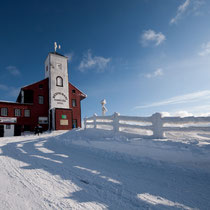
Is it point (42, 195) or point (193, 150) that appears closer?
point (42, 195)

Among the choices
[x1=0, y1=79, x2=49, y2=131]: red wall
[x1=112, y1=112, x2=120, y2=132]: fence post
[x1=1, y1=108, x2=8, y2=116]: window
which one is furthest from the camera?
[x1=0, y1=79, x2=49, y2=131]: red wall

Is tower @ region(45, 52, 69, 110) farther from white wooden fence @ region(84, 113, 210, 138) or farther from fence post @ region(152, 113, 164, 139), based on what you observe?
fence post @ region(152, 113, 164, 139)

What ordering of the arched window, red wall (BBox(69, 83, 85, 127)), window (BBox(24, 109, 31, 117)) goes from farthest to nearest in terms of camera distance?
red wall (BBox(69, 83, 85, 127)) < the arched window < window (BBox(24, 109, 31, 117))

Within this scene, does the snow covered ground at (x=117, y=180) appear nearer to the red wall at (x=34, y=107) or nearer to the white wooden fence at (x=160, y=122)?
the white wooden fence at (x=160, y=122)

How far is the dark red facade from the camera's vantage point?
21.2 meters

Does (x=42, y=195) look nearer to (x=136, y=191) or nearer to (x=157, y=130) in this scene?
(x=136, y=191)

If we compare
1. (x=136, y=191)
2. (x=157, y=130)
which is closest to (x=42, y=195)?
(x=136, y=191)

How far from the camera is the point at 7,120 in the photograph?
20.8 m

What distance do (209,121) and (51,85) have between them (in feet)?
78.8

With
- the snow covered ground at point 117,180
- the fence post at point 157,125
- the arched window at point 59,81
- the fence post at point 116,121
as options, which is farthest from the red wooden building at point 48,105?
the snow covered ground at point 117,180

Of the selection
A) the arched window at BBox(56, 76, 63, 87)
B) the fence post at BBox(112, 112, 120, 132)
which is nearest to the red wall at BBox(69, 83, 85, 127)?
the arched window at BBox(56, 76, 63, 87)

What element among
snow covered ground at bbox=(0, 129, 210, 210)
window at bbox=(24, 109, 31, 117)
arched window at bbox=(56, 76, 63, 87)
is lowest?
snow covered ground at bbox=(0, 129, 210, 210)

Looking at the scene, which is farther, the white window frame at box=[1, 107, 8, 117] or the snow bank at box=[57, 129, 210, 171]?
the white window frame at box=[1, 107, 8, 117]

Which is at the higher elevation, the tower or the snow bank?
the tower
